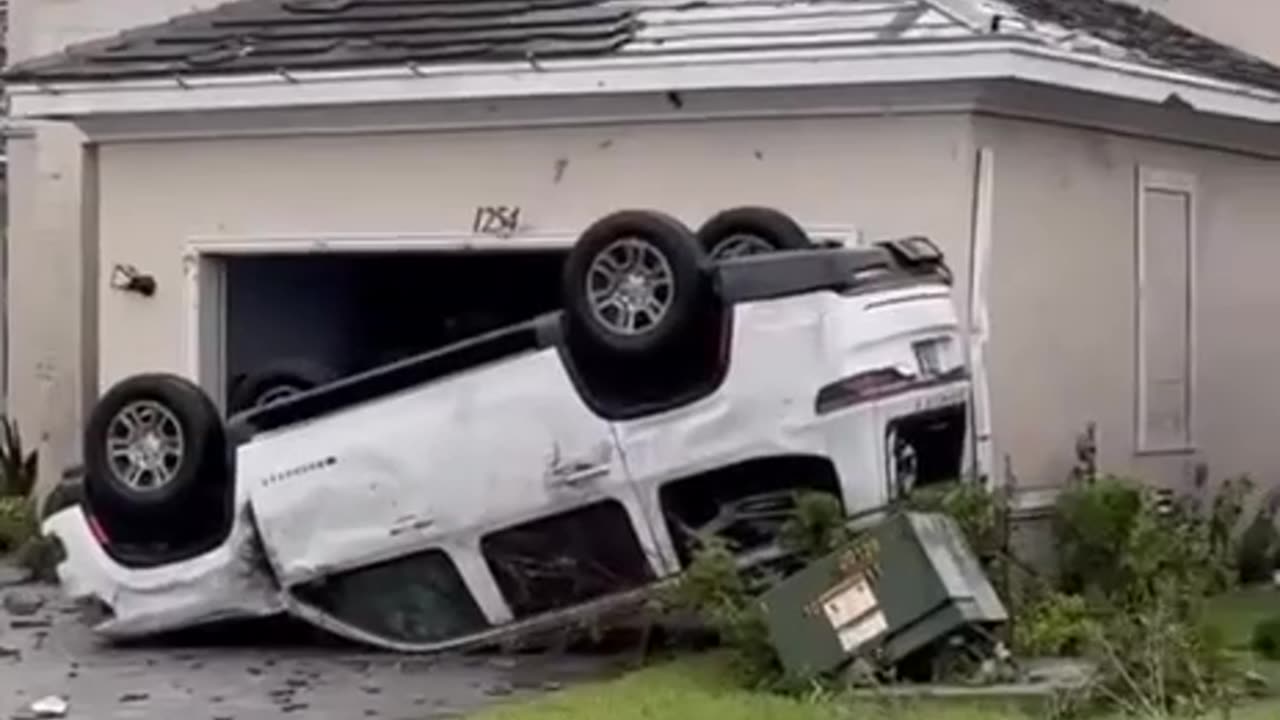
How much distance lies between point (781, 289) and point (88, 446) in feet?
12.2

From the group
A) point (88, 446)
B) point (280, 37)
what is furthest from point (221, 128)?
point (88, 446)

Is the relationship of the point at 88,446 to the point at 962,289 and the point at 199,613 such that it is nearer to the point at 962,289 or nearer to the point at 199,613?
the point at 199,613

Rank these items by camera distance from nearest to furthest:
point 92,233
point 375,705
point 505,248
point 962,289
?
point 375,705, point 962,289, point 505,248, point 92,233

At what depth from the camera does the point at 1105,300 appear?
1641 centimetres

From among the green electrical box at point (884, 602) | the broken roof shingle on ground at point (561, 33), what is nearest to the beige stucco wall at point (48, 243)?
the broken roof shingle on ground at point (561, 33)

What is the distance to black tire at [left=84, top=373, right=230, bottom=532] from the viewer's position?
46.8 feet

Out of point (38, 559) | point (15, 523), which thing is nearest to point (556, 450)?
point (38, 559)

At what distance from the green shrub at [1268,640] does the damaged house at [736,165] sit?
1.71 m

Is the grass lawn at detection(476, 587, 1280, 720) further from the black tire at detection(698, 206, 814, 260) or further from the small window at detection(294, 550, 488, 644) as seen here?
the black tire at detection(698, 206, 814, 260)

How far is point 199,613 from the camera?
14492 mm

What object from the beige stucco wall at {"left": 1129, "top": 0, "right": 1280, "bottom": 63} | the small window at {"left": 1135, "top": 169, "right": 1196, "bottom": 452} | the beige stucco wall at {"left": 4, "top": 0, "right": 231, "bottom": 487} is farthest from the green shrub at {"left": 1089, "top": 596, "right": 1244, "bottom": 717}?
the beige stucco wall at {"left": 4, "top": 0, "right": 231, "bottom": 487}

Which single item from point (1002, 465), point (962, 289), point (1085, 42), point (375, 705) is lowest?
point (375, 705)

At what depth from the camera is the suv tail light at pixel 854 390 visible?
1336 centimetres

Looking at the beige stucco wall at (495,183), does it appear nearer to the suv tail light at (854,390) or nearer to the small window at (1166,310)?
the suv tail light at (854,390)
